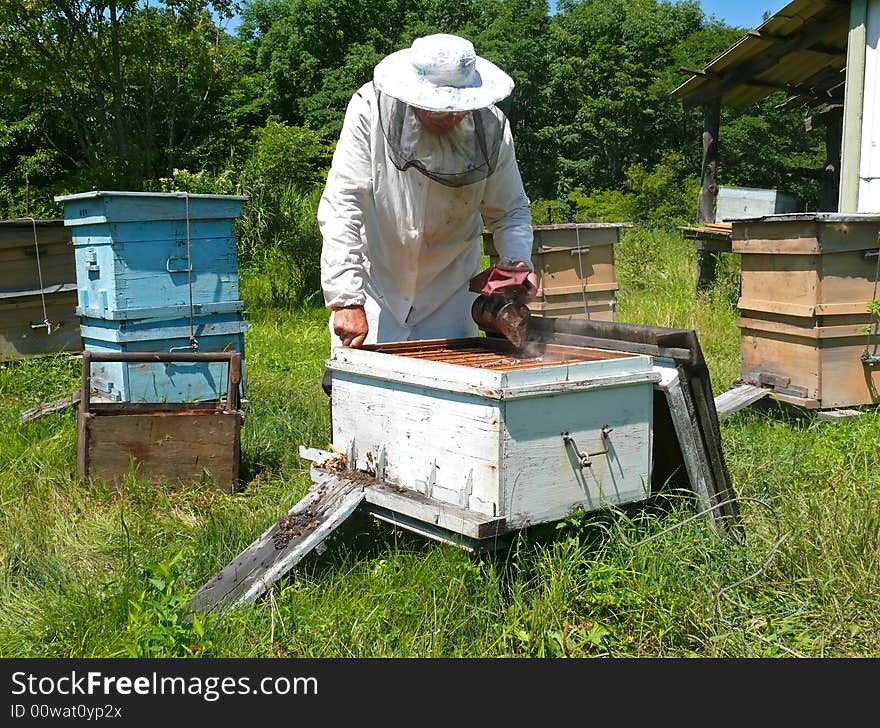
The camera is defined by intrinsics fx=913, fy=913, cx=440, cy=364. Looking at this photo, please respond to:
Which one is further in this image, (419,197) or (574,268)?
(574,268)

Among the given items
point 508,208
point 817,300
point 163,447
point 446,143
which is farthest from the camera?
point 817,300

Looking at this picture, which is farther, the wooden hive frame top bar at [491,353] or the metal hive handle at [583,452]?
the wooden hive frame top bar at [491,353]

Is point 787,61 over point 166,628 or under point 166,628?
over

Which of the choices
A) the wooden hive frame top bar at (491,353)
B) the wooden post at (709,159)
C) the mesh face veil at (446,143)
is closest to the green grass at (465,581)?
the wooden hive frame top bar at (491,353)

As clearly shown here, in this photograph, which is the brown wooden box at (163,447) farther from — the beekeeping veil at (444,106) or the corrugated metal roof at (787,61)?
the corrugated metal roof at (787,61)

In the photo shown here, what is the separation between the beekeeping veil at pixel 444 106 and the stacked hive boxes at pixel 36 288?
3.33 m

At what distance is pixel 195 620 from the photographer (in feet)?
7.29

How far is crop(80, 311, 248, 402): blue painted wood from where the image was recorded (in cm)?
452

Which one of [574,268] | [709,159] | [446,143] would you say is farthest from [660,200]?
[446,143]

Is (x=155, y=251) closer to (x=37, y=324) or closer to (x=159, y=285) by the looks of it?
(x=159, y=285)

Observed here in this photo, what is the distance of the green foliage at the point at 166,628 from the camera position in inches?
88.0

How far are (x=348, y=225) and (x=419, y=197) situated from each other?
27 cm

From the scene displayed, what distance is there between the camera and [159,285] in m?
4.59

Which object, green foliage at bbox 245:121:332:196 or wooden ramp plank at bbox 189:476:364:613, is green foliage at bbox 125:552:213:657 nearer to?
wooden ramp plank at bbox 189:476:364:613
